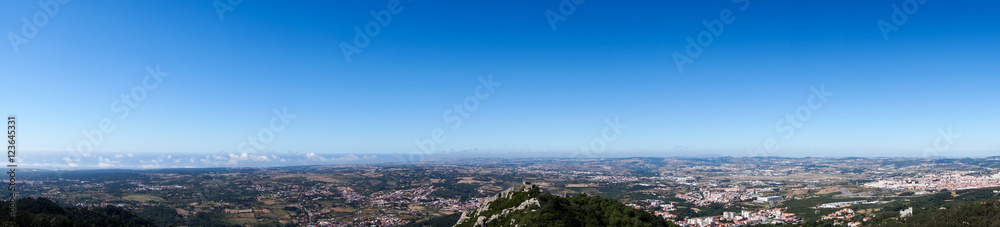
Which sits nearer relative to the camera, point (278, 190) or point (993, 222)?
point (993, 222)

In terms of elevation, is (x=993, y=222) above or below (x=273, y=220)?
above

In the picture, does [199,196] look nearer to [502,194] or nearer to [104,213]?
[104,213]

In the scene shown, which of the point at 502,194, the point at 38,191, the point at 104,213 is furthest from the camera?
the point at 38,191

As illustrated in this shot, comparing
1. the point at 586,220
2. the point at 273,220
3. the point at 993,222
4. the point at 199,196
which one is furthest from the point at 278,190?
the point at 993,222

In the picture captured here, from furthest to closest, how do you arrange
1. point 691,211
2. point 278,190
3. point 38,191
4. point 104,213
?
point 278,190 < point 38,191 < point 691,211 < point 104,213

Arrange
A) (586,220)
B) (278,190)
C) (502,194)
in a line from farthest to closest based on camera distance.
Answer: (278,190) < (502,194) < (586,220)

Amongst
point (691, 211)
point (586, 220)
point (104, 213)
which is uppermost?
point (586, 220)

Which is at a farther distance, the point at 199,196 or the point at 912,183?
the point at 912,183

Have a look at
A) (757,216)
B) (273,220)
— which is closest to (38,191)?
(273,220)

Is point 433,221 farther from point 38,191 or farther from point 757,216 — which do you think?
point 38,191
